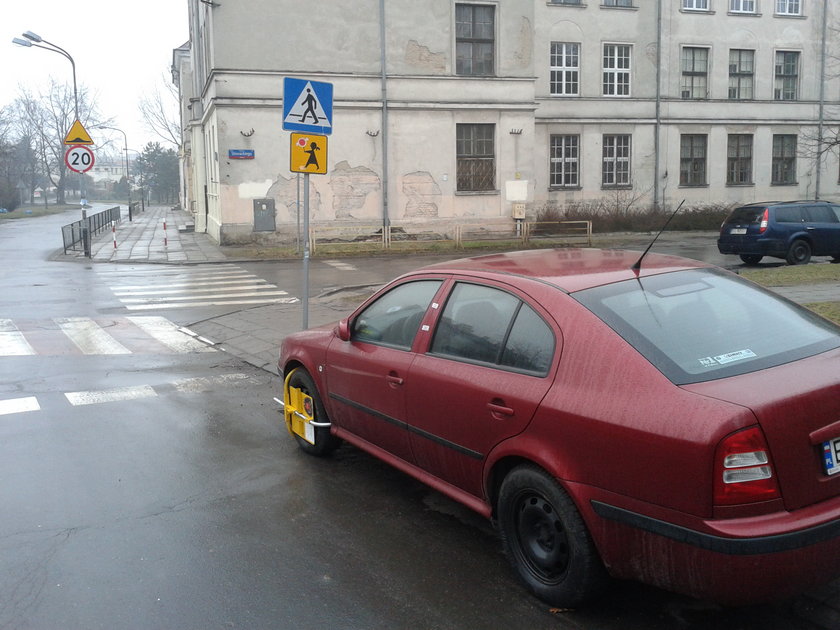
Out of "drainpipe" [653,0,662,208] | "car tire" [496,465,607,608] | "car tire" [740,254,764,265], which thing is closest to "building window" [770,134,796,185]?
"drainpipe" [653,0,662,208]

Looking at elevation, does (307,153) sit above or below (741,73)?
below

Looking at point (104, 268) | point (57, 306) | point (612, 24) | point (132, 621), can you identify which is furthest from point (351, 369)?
point (612, 24)

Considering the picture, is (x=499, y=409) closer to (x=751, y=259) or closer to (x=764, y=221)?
(x=764, y=221)

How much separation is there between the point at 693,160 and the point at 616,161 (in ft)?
13.9

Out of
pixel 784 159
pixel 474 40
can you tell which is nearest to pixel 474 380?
pixel 474 40

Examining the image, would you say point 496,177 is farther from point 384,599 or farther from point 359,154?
point 384,599

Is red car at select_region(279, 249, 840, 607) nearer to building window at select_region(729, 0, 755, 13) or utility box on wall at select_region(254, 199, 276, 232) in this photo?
utility box on wall at select_region(254, 199, 276, 232)

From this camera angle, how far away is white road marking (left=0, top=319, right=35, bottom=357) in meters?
10.4

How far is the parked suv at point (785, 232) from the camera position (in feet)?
62.0

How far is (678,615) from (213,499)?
10.1ft

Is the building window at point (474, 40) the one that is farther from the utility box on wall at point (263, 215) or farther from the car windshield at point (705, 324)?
the car windshield at point (705, 324)

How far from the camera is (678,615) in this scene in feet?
12.1

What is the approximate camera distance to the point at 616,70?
3569 centimetres

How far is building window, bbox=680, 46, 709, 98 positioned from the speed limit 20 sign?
26.1 meters
